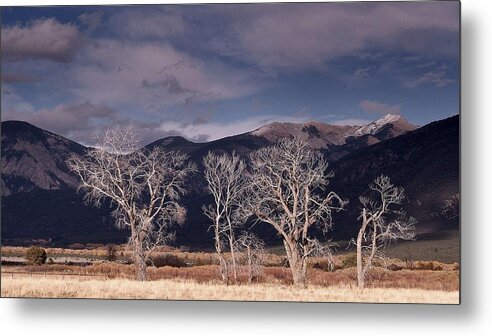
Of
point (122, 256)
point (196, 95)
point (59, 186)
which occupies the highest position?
point (196, 95)

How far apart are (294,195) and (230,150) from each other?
42.1 inches

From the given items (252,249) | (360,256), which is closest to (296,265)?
(252,249)

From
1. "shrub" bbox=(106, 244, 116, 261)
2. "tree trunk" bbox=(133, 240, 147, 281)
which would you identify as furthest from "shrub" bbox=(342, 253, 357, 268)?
"shrub" bbox=(106, 244, 116, 261)

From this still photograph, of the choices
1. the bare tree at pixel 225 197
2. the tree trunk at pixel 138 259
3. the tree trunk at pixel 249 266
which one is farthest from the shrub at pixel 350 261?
the tree trunk at pixel 138 259

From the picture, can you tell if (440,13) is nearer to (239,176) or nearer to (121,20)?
(239,176)

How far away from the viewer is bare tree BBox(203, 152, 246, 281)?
43.1 feet

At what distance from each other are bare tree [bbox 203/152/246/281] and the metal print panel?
0.07 feet

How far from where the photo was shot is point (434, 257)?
494 inches

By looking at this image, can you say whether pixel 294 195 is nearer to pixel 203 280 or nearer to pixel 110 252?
pixel 203 280

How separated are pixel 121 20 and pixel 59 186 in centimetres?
247

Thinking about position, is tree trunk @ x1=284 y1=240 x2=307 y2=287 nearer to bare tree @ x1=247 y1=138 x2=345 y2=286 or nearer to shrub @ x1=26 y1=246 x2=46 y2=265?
bare tree @ x1=247 y1=138 x2=345 y2=286

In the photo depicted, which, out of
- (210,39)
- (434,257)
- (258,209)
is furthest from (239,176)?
(434,257)

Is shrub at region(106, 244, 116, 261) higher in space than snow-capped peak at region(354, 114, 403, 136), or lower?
lower

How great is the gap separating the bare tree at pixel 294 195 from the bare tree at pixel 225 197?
0.64 ft
